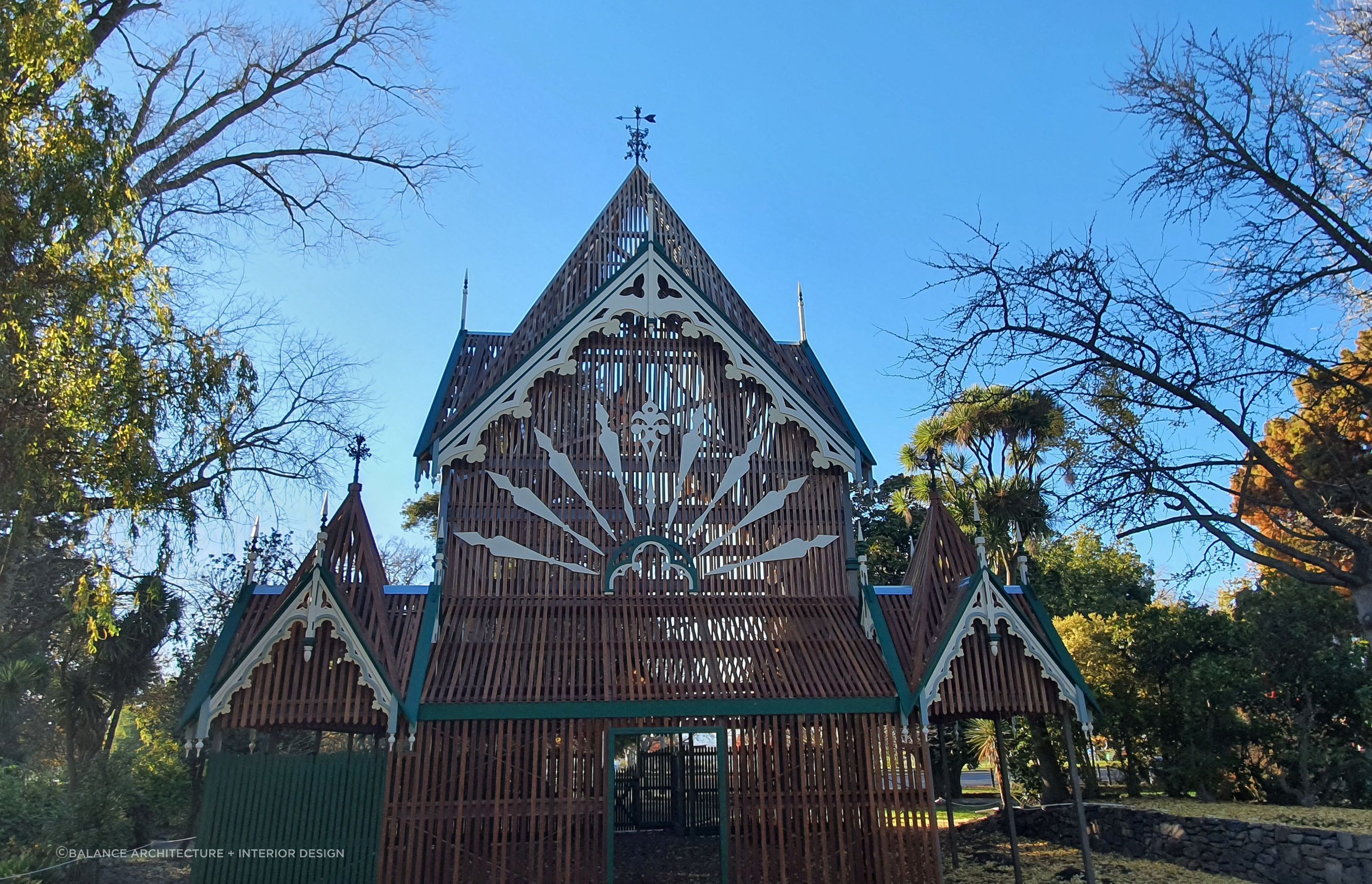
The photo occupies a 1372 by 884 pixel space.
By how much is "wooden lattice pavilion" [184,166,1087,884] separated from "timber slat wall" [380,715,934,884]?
0.10 feet

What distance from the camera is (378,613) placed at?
11.1 metres

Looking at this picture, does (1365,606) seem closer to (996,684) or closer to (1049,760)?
(996,684)

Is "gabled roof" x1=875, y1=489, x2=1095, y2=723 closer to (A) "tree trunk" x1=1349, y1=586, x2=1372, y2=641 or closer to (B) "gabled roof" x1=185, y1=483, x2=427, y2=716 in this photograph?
(A) "tree trunk" x1=1349, y1=586, x2=1372, y2=641

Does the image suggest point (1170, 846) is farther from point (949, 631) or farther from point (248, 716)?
point (248, 716)

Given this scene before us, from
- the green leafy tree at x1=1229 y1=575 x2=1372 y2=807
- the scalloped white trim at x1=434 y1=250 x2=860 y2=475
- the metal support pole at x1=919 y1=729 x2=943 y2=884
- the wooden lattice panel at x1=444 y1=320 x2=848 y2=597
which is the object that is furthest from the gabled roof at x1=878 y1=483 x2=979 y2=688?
the green leafy tree at x1=1229 y1=575 x2=1372 y2=807

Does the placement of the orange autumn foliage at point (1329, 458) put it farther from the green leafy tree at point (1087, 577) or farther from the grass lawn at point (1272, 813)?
the green leafy tree at point (1087, 577)

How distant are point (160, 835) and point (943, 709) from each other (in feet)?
58.2

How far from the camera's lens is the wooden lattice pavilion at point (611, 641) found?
10.3m

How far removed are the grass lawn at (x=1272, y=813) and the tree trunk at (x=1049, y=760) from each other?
1.79 m

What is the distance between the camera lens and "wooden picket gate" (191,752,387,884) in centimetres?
999

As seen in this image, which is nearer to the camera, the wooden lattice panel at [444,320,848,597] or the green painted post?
the green painted post

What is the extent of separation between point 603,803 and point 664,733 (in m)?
1.11

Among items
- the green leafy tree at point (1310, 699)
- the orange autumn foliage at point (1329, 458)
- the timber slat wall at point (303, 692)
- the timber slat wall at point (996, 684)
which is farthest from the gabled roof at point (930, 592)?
the green leafy tree at point (1310, 699)

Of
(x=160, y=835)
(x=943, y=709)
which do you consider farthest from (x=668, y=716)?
(x=160, y=835)
